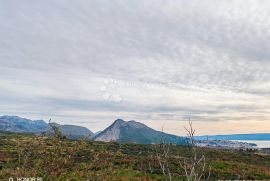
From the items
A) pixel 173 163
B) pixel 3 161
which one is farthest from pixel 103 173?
pixel 173 163

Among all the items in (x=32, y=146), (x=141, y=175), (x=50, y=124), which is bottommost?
(x=141, y=175)

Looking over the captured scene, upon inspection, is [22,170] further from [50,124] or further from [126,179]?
[126,179]

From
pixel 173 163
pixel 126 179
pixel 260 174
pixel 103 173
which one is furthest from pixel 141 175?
pixel 103 173

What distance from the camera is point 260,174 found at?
1289 inches

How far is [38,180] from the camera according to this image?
34.9 feet

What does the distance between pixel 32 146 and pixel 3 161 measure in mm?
23191

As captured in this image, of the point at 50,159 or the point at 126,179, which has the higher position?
the point at 50,159

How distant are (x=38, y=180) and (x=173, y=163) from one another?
26.7m

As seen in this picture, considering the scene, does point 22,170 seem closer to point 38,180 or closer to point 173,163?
point 38,180

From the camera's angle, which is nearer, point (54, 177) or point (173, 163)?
point (54, 177)

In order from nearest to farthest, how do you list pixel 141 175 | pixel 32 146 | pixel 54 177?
pixel 54 177, pixel 32 146, pixel 141 175

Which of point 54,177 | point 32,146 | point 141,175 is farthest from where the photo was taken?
point 141,175

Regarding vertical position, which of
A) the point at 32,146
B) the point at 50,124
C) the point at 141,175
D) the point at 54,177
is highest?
the point at 50,124

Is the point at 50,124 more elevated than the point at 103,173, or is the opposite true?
the point at 50,124
